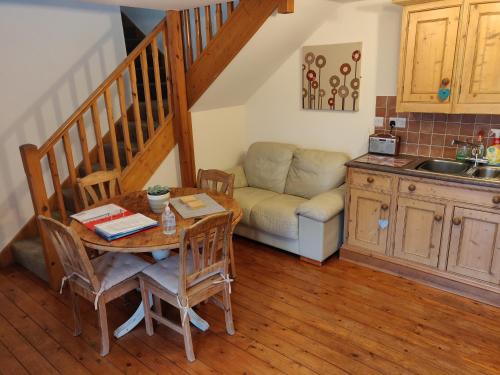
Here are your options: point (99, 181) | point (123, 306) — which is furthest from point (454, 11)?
point (123, 306)

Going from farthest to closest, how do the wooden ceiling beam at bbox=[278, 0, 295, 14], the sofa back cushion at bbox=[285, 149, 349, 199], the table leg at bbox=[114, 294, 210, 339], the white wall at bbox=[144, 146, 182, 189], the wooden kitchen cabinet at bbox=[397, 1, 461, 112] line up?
the white wall at bbox=[144, 146, 182, 189] → the sofa back cushion at bbox=[285, 149, 349, 199] → the wooden ceiling beam at bbox=[278, 0, 295, 14] → the wooden kitchen cabinet at bbox=[397, 1, 461, 112] → the table leg at bbox=[114, 294, 210, 339]

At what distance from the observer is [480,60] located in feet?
8.43

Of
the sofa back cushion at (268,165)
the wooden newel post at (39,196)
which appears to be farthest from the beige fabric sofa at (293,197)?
the wooden newel post at (39,196)

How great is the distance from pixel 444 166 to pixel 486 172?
0.32 metres

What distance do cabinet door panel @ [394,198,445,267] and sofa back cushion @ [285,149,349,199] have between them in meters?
0.75

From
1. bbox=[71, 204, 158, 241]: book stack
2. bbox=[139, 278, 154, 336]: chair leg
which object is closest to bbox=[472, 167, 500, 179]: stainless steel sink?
bbox=[71, 204, 158, 241]: book stack

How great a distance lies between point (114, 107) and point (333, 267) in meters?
2.81

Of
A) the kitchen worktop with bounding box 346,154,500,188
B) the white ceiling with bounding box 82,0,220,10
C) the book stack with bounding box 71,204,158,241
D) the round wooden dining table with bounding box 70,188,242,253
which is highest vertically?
the white ceiling with bounding box 82,0,220,10

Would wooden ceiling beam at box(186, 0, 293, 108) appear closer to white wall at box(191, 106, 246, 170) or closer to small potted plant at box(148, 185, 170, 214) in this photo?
white wall at box(191, 106, 246, 170)

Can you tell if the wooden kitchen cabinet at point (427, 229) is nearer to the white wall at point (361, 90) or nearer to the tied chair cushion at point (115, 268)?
the white wall at point (361, 90)

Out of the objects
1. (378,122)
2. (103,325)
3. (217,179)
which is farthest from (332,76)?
(103,325)

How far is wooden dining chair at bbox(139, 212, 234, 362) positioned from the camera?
6.73ft

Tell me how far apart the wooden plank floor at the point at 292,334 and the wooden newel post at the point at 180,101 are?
1.32 metres

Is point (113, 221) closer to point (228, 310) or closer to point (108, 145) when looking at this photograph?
point (228, 310)
